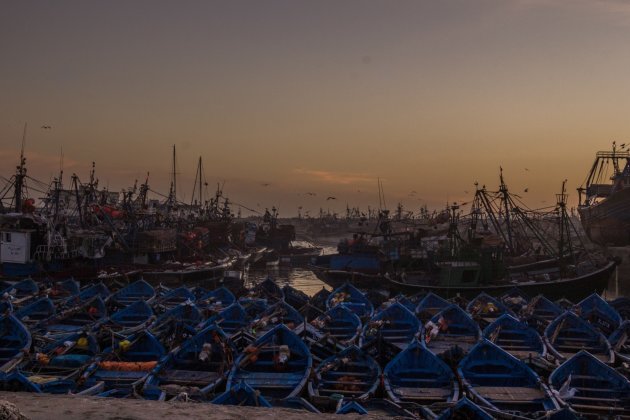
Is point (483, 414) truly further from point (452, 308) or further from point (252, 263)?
point (252, 263)

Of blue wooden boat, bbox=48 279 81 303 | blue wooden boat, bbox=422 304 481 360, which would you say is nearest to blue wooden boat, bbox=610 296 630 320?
blue wooden boat, bbox=422 304 481 360

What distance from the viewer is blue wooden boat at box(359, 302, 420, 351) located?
19.2 meters

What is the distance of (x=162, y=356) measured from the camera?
54.9 ft

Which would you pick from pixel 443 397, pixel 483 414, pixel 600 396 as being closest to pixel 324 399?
pixel 443 397

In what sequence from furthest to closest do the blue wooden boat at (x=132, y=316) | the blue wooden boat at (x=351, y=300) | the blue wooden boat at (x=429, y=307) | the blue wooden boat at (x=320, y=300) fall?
the blue wooden boat at (x=320, y=300), the blue wooden boat at (x=351, y=300), the blue wooden boat at (x=429, y=307), the blue wooden boat at (x=132, y=316)

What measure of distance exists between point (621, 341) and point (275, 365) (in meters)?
13.9

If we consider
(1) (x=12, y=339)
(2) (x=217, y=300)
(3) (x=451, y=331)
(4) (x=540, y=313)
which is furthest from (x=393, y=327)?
(1) (x=12, y=339)

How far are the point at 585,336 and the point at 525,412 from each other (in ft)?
32.3

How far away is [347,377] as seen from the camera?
1519 centimetres

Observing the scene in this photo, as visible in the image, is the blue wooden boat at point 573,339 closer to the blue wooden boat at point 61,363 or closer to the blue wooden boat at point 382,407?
the blue wooden boat at point 382,407

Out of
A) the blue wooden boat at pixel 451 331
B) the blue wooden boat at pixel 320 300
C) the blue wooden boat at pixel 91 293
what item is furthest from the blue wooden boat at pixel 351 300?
the blue wooden boat at pixel 91 293

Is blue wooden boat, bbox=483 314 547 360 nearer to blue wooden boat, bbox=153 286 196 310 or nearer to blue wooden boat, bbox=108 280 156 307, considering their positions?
blue wooden boat, bbox=153 286 196 310

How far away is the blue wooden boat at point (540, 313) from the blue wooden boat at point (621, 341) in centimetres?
297

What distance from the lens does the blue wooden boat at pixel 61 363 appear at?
14064 mm
